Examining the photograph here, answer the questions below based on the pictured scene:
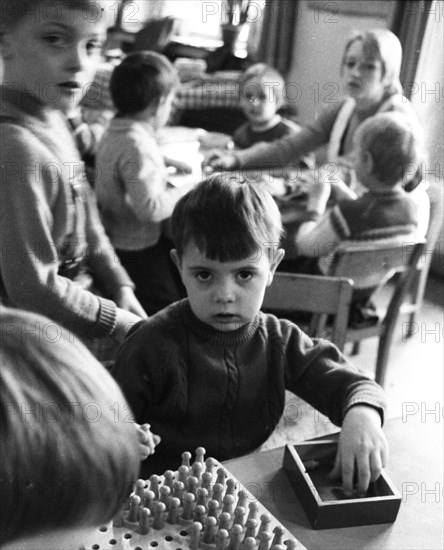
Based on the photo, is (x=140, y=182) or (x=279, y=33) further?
(x=279, y=33)

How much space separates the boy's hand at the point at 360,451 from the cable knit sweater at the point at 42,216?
515 mm

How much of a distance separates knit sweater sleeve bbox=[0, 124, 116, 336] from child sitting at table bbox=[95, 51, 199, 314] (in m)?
0.69

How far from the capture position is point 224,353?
1.12 meters

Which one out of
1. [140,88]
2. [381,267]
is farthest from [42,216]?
[381,267]

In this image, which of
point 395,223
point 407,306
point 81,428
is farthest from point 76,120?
point 81,428

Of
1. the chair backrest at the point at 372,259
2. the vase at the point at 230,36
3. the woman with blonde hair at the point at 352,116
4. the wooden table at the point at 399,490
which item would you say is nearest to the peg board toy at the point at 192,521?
the wooden table at the point at 399,490

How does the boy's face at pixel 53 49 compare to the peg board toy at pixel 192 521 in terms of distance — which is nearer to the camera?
the peg board toy at pixel 192 521

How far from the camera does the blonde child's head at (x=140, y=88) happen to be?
6.34 ft

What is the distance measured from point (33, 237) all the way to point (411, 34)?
8.01 ft

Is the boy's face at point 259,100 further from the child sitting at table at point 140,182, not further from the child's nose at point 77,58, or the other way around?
the child's nose at point 77,58

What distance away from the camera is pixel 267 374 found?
1147mm

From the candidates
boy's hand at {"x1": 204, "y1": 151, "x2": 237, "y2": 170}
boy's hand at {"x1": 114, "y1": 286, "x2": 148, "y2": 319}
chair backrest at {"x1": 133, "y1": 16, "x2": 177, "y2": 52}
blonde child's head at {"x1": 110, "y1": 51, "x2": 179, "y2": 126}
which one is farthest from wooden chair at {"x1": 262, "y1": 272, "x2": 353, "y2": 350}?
chair backrest at {"x1": 133, "y1": 16, "x2": 177, "y2": 52}

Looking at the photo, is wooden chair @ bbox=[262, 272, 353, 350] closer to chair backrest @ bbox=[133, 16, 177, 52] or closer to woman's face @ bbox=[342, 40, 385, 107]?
woman's face @ bbox=[342, 40, 385, 107]

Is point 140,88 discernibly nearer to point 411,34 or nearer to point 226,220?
point 226,220
